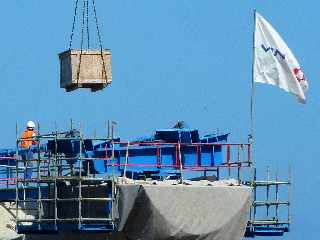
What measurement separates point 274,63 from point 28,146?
7.94 metres

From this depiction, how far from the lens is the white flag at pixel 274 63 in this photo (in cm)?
4088

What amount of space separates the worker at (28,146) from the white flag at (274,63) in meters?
7.00

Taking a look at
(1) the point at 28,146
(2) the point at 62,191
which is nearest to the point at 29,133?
(1) the point at 28,146

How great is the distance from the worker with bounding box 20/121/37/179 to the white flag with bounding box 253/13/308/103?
700cm

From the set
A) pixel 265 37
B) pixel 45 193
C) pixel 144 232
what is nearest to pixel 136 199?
pixel 144 232

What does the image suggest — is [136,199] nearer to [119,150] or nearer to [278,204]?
[119,150]

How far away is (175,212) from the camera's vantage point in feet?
122

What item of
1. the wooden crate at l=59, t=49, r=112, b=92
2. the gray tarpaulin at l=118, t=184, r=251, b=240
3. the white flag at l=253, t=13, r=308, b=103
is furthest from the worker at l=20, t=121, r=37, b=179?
the white flag at l=253, t=13, r=308, b=103

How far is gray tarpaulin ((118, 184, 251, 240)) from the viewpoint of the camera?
121 feet

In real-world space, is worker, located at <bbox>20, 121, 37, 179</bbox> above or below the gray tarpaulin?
above

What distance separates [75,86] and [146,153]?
277 cm

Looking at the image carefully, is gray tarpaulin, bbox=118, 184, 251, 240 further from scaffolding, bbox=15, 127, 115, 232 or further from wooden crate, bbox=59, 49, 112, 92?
wooden crate, bbox=59, 49, 112, 92

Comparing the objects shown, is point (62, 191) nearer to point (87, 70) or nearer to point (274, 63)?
point (87, 70)

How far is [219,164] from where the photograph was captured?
132ft
